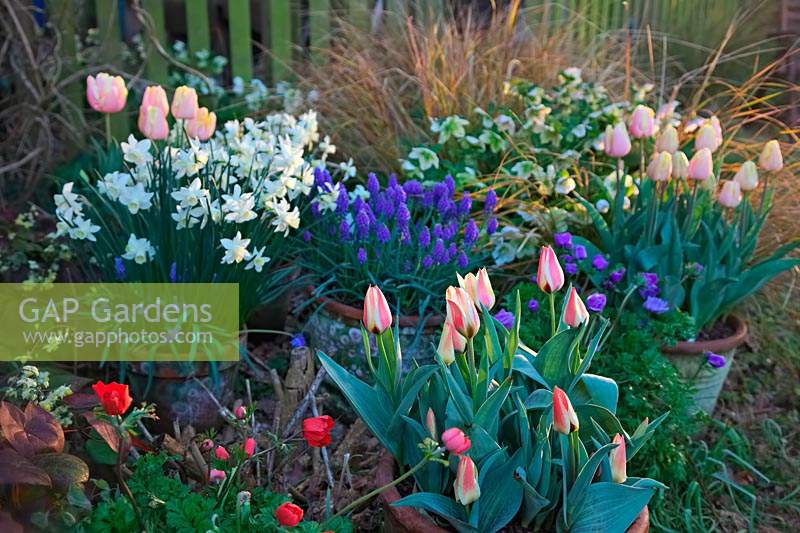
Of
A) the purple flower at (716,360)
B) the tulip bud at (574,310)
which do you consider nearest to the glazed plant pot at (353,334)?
the purple flower at (716,360)

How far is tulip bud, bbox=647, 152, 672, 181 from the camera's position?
2246 mm

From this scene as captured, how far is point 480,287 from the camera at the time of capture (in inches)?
56.3

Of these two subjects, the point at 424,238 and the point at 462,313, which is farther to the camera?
the point at 424,238

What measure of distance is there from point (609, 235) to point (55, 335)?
161 centimetres

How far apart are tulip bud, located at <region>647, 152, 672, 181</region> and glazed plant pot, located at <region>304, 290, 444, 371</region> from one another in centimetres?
72

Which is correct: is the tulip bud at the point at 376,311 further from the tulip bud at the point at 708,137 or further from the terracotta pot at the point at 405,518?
the tulip bud at the point at 708,137

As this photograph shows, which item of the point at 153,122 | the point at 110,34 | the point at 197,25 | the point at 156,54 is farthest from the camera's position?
the point at 197,25

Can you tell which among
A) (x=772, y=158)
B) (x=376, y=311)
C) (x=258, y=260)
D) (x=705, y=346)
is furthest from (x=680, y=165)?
(x=376, y=311)

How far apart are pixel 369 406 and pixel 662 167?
1.17m

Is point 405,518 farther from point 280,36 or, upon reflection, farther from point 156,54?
point 280,36

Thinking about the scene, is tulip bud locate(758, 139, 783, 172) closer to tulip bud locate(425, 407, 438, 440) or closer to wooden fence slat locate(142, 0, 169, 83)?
tulip bud locate(425, 407, 438, 440)

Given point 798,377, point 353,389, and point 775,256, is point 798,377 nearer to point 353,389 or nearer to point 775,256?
point 775,256

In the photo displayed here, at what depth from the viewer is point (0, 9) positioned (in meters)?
3.59

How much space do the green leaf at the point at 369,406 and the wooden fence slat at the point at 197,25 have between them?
10.0 feet
